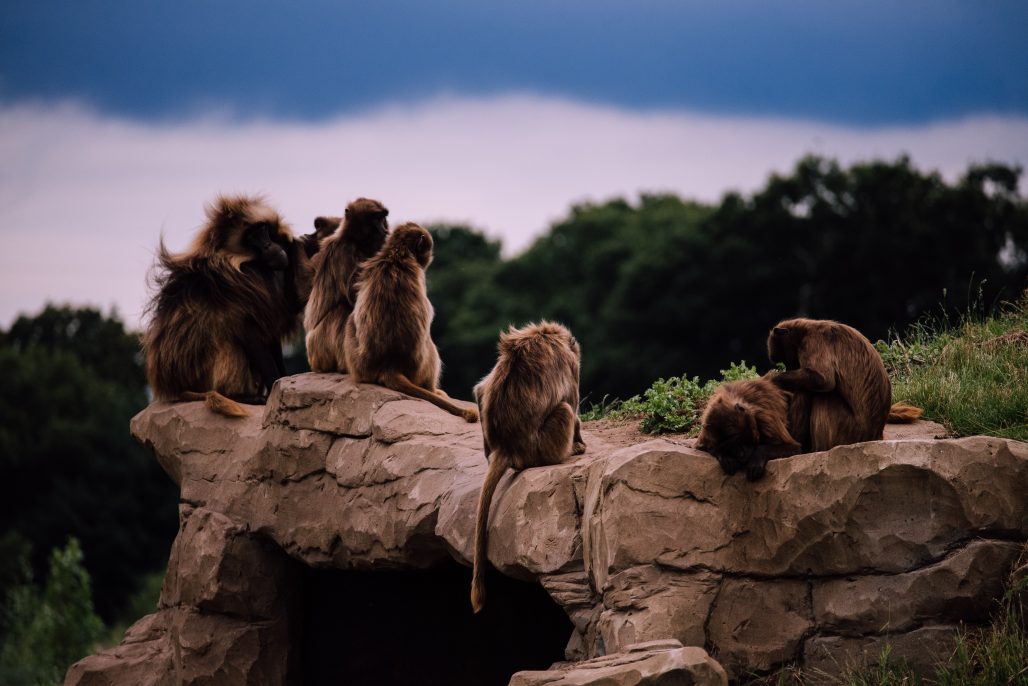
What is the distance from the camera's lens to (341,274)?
34.6ft

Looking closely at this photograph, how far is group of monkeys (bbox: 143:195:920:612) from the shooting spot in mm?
7613

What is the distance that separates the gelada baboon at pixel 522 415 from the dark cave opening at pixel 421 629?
215 cm

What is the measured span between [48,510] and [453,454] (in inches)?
1128

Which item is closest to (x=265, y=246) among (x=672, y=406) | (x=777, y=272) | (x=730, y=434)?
(x=672, y=406)

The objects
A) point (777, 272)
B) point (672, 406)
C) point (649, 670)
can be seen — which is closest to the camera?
point (649, 670)

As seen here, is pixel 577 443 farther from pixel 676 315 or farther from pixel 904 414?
pixel 676 315

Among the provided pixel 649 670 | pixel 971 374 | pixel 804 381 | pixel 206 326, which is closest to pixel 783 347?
pixel 804 381

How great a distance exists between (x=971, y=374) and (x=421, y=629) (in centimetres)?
495

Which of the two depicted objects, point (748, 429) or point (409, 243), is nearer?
point (748, 429)

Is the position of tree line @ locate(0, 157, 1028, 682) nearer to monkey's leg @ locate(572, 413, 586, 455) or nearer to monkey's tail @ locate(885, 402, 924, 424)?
monkey's tail @ locate(885, 402, 924, 424)

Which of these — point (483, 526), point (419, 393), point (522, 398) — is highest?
point (419, 393)

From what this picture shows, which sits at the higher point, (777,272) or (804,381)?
(777,272)

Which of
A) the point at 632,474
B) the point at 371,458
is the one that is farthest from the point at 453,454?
the point at 632,474

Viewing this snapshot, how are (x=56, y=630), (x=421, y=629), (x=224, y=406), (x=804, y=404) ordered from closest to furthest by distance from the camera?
(x=804, y=404)
(x=224, y=406)
(x=421, y=629)
(x=56, y=630)
